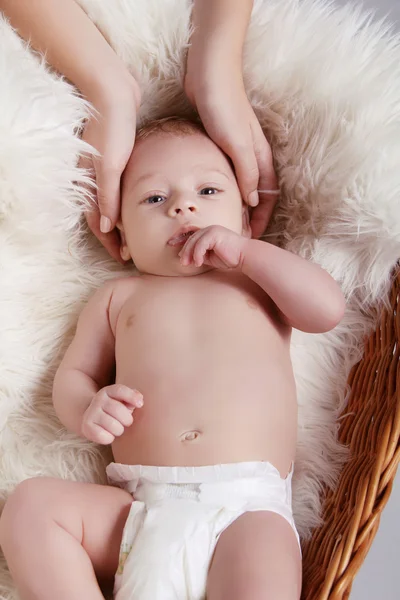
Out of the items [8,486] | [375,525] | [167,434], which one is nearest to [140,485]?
[167,434]

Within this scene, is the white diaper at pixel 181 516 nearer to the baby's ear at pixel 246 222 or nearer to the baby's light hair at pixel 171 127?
the baby's ear at pixel 246 222

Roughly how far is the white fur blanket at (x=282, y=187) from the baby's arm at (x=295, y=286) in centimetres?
13

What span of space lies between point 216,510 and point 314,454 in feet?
0.94

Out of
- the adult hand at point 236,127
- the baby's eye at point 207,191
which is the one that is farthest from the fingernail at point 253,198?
the baby's eye at point 207,191

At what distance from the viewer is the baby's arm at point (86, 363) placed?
44.1 inches

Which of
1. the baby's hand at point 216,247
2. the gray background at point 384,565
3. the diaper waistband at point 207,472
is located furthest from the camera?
the gray background at point 384,565

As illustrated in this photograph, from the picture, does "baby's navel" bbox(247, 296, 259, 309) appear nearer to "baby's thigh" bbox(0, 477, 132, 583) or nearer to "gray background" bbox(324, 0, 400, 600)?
"baby's thigh" bbox(0, 477, 132, 583)

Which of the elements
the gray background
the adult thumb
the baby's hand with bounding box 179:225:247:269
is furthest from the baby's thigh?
the gray background

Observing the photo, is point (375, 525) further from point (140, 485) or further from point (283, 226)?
point (283, 226)

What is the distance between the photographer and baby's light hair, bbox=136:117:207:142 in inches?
50.6

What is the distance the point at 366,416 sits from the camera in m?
1.18

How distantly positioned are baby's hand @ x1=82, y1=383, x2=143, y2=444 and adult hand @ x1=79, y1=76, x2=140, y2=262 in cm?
37

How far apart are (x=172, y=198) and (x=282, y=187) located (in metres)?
0.26

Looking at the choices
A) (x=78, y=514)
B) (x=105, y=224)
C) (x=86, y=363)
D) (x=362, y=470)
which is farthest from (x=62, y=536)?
(x=105, y=224)
